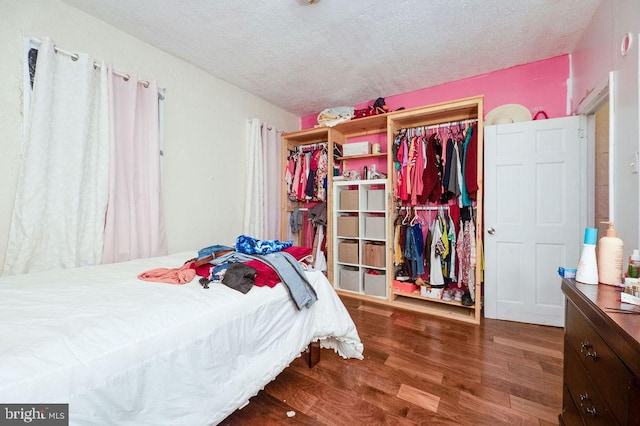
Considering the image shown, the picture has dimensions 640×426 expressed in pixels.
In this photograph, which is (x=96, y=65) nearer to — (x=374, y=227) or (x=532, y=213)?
(x=374, y=227)

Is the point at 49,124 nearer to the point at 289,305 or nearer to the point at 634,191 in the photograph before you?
the point at 289,305

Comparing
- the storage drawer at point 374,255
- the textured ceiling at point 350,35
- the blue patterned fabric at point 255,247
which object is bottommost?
the storage drawer at point 374,255

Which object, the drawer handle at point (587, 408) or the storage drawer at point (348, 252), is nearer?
the drawer handle at point (587, 408)

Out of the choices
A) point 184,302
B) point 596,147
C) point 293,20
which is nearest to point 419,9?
point 293,20

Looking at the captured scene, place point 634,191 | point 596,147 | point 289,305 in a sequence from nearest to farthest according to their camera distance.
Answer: point 634,191 < point 289,305 < point 596,147

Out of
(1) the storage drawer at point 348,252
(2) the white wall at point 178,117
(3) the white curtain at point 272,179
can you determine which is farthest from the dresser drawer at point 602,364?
(3) the white curtain at point 272,179

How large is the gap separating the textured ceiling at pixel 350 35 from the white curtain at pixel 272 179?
696 millimetres

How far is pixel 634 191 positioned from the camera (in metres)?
1.28

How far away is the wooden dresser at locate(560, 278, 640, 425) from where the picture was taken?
58 cm

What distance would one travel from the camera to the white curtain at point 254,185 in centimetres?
298

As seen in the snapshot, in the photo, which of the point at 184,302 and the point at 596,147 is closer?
the point at 184,302

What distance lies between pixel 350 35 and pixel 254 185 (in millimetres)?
1786

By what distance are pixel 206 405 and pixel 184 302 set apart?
402 mm

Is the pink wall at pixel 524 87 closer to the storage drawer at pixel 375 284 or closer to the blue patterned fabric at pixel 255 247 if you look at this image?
the storage drawer at pixel 375 284
